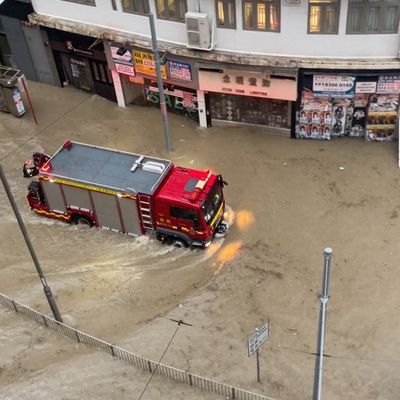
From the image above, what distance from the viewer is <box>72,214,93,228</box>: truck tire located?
2296 centimetres

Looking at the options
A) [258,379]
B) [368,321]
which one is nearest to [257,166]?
[368,321]

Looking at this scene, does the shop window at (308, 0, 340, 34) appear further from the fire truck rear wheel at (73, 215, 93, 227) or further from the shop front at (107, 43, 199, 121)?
the fire truck rear wheel at (73, 215, 93, 227)

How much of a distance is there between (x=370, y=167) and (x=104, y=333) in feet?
42.9

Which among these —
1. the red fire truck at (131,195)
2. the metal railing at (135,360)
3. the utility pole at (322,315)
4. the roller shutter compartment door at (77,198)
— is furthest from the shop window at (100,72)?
the utility pole at (322,315)

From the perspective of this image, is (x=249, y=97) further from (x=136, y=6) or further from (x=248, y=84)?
(x=136, y=6)

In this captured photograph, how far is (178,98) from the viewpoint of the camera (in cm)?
2856

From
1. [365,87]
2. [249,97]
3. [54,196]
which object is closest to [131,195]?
[54,196]

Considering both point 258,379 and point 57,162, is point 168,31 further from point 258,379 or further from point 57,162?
point 258,379

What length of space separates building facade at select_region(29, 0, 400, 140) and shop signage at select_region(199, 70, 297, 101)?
44 millimetres

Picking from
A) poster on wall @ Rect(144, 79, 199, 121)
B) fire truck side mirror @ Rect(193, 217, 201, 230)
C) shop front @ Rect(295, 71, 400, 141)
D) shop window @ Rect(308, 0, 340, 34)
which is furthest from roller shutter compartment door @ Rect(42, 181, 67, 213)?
shop window @ Rect(308, 0, 340, 34)

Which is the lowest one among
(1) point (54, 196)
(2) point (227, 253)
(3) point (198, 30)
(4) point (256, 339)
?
(2) point (227, 253)

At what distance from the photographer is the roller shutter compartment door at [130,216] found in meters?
21.4

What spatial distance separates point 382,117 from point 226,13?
8018mm

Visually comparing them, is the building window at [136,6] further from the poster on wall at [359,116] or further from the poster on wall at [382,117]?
the poster on wall at [382,117]
